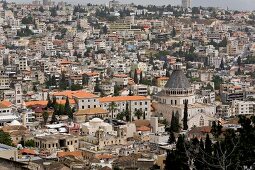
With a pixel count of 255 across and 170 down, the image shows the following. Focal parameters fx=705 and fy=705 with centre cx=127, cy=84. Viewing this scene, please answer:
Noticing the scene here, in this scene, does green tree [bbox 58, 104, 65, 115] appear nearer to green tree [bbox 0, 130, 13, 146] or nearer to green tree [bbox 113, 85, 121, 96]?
green tree [bbox 0, 130, 13, 146]

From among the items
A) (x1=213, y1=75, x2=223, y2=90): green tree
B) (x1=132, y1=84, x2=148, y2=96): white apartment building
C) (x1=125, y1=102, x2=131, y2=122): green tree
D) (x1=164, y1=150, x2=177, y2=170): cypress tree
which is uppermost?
(x1=164, y1=150, x2=177, y2=170): cypress tree

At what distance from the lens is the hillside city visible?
60.2ft

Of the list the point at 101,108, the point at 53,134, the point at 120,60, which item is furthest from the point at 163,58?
the point at 53,134

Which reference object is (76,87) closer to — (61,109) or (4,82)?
(4,82)

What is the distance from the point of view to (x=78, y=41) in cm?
6850

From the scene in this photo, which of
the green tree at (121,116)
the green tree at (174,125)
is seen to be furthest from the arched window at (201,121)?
the green tree at (121,116)

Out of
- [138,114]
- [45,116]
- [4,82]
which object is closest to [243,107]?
[138,114]

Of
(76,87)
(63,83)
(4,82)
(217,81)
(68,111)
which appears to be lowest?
(217,81)

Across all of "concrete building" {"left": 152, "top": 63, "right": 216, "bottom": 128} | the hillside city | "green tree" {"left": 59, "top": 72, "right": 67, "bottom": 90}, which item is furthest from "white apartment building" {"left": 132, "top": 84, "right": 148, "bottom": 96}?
"concrete building" {"left": 152, "top": 63, "right": 216, "bottom": 128}

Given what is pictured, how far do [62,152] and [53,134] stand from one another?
2801 millimetres

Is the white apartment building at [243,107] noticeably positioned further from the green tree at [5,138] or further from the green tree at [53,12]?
the green tree at [53,12]

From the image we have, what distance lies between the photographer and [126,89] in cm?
4059

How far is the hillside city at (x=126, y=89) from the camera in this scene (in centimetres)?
1834

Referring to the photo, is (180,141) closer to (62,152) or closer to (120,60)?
(62,152)
